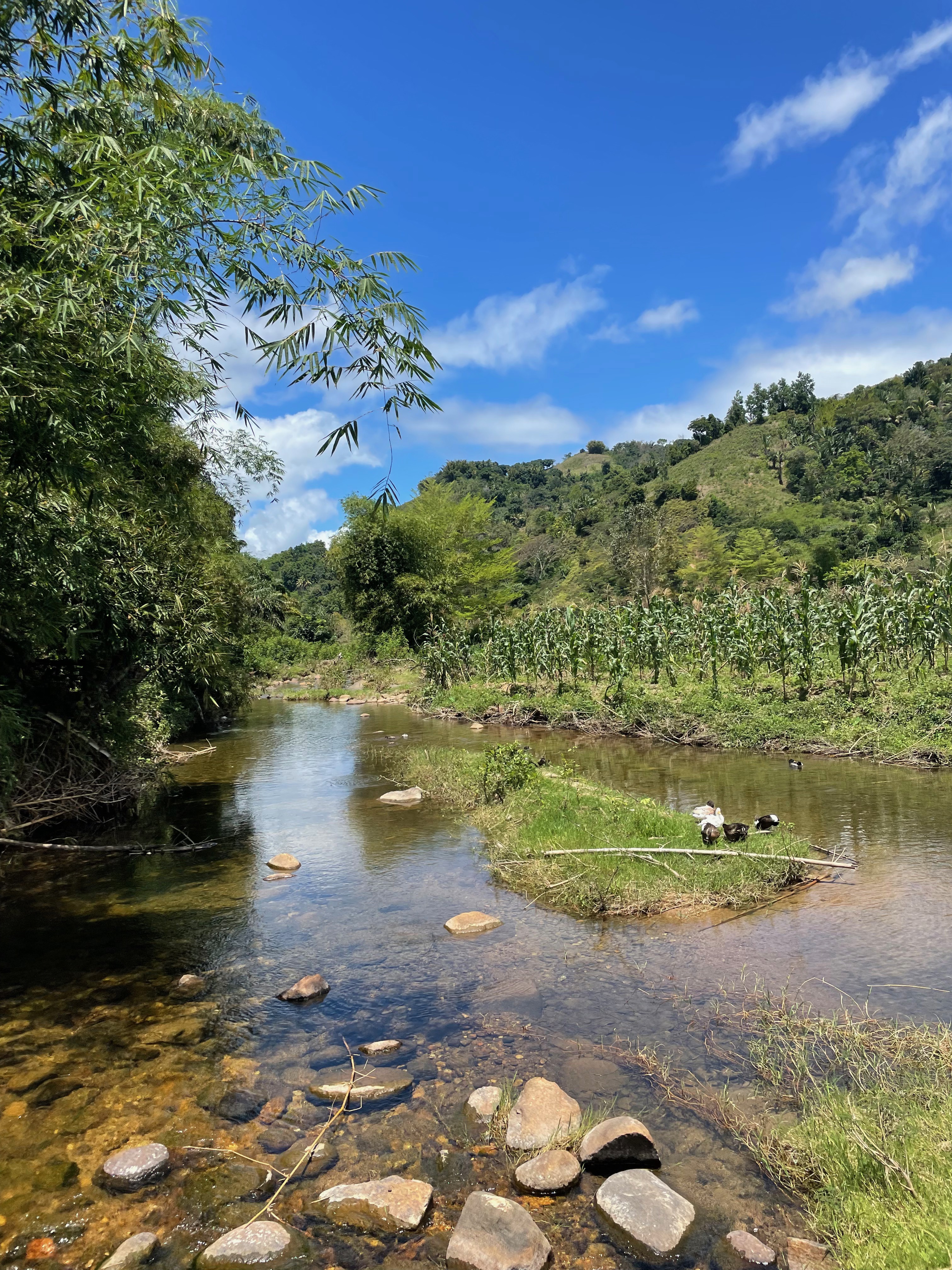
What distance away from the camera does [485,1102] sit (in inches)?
201

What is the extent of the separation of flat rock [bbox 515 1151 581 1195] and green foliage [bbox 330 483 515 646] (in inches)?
1457

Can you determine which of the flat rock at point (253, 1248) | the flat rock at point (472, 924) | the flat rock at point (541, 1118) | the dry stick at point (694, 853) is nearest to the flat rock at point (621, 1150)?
the flat rock at point (541, 1118)

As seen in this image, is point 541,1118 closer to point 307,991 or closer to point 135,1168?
point 135,1168

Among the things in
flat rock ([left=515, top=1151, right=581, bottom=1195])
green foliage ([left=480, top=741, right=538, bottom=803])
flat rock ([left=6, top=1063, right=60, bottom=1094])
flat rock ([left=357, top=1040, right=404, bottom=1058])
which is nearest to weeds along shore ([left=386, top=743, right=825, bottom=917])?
green foliage ([left=480, top=741, right=538, bottom=803])

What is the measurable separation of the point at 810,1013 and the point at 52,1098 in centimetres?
582

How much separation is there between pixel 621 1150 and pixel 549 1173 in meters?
0.45

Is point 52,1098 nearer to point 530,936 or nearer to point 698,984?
point 530,936

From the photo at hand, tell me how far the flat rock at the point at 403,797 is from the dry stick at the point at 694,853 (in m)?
5.51

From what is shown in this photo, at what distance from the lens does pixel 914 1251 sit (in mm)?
3195

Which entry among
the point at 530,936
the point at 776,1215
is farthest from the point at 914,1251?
the point at 530,936

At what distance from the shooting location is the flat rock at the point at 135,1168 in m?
4.41

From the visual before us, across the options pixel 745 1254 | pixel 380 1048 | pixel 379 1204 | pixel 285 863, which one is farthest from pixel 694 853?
pixel 379 1204

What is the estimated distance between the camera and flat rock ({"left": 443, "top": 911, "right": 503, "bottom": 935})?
27.2 ft

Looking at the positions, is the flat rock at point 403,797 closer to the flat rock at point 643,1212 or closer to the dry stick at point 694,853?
the dry stick at point 694,853
